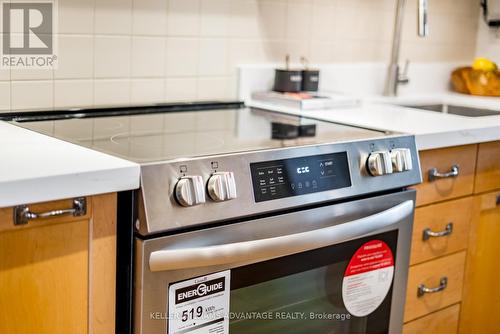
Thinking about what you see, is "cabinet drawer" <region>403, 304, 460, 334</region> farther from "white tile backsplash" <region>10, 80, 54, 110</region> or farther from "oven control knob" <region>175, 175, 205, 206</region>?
"white tile backsplash" <region>10, 80, 54, 110</region>

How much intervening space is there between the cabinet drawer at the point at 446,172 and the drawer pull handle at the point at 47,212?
2.91 ft

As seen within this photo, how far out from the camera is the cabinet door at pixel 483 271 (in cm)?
190

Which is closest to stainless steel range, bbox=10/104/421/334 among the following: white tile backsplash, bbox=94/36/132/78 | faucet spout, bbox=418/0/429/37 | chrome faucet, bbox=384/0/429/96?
white tile backsplash, bbox=94/36/132/78

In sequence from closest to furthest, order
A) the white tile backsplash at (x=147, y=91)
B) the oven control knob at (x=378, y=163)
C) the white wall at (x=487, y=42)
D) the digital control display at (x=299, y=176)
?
the digital control display at (x=299, y=176)
the oven control knob at (x=378, y=163)
the white tile backsplash at (x=147, y=91)
the white wall at (x=487, y=42)

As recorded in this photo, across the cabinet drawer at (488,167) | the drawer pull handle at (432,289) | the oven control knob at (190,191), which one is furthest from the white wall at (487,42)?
the oven control knob at (190,191)

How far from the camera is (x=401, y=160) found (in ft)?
5.01

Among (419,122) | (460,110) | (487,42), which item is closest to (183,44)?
(419,122)

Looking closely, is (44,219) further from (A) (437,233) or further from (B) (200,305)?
(A) (437,233)

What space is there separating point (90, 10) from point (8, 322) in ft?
2.87

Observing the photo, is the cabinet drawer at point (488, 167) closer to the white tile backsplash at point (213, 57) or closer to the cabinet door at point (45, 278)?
the white tile backsplash at point (213, 57)

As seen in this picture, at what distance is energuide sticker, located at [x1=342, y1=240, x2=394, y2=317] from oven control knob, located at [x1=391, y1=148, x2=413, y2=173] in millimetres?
175

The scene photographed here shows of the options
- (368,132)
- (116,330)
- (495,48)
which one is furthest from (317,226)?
(495,48)

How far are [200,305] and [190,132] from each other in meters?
0.45

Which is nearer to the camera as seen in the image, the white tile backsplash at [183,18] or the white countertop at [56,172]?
the white countertop at [56,172]
